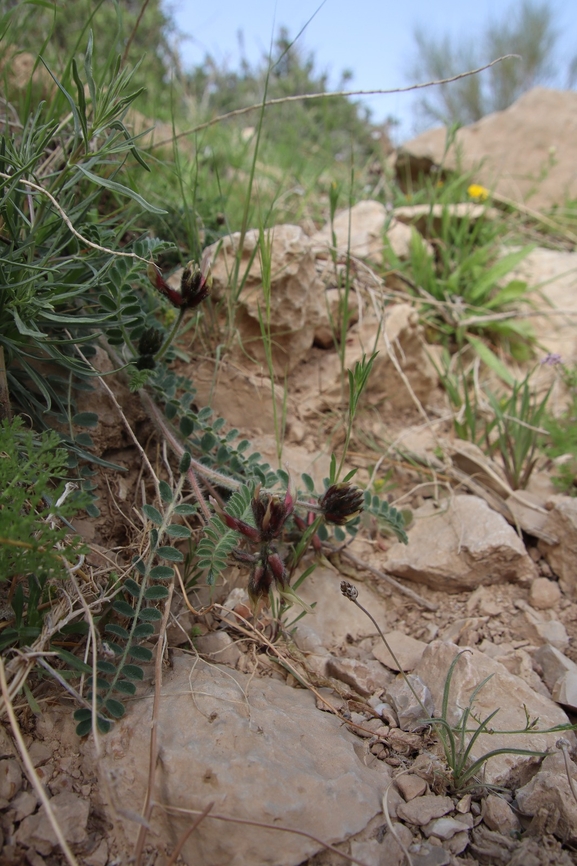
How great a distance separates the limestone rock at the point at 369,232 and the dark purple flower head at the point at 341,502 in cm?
169

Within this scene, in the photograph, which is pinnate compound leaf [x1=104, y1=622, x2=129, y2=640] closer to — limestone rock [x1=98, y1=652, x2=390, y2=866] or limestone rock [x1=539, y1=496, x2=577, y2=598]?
limestone rock [x1=98, y1=652, x2=390, y2=866]

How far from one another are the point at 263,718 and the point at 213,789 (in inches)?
8.0

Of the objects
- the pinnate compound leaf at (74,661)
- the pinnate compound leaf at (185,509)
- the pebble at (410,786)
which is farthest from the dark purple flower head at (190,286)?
the pebble at (410,786)

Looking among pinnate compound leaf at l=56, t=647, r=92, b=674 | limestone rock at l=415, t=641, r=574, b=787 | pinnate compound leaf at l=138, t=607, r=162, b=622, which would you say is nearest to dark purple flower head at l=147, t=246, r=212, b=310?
pinnate compound leaf at l=138, t=607, r=162, b=622

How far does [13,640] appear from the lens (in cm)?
119

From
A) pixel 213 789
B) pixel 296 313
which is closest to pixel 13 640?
pixel 213 789

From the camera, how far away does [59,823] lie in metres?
1.05

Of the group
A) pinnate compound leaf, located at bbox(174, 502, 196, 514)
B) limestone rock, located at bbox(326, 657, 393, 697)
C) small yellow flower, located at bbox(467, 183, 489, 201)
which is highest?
small yellow flower, located at bbox(467, 183, 489, 201)

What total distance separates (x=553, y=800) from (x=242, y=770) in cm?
62

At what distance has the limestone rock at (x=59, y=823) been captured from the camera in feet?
3.32

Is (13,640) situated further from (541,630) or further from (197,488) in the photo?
(541,630)

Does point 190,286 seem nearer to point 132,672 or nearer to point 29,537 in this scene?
point 29,537

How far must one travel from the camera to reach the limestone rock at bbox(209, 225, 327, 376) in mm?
2242

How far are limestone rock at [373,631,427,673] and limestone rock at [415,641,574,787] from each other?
0.04 meters
